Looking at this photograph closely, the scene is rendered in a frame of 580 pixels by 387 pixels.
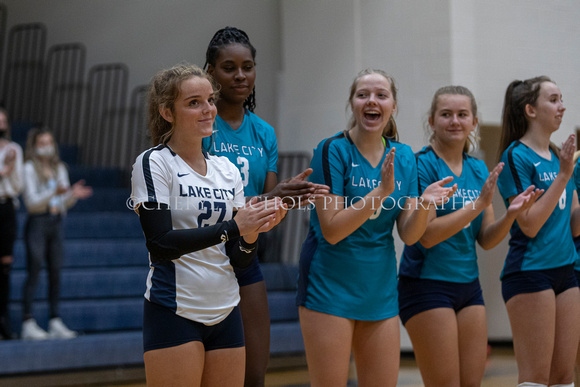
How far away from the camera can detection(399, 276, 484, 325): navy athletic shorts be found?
270 centimetres

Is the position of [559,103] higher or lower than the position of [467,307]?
higher

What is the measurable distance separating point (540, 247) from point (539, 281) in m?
0.15

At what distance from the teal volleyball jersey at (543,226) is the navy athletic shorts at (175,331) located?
4.98 feet

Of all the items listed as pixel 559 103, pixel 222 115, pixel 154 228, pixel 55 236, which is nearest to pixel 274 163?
pixel 222 115

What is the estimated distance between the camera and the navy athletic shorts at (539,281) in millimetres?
2943

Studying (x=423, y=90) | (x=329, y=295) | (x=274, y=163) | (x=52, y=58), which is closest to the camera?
(x=329, y=295)

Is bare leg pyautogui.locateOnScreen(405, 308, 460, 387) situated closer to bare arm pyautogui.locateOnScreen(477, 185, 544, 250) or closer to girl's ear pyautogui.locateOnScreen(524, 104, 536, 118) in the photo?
bare arm pyautogui.locateOnScreen(477, 185, 544, 250)

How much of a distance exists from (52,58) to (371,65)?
421 centimetres

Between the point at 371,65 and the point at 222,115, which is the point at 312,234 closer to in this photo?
the point at 222,115

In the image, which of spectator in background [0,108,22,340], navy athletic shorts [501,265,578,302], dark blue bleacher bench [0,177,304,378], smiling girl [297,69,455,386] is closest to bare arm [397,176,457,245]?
smiling girl [297,69,455,386]

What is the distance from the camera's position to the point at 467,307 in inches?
108

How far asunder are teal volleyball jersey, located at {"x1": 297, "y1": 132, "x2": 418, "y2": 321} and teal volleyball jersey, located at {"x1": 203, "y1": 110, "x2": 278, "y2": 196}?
193mm

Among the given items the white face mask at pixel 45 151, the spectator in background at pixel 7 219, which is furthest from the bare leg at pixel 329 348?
the white face mask at pixel 45 151

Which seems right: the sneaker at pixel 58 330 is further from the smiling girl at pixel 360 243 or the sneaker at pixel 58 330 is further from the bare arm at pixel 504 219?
the bare arm at pixel 504 219
